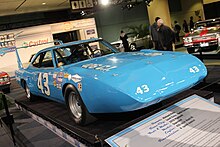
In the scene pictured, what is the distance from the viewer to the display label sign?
1707 millimetres

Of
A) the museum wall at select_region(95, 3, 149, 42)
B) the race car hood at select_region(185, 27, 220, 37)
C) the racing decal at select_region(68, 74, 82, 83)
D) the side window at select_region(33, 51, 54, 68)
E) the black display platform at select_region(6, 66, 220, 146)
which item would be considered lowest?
A: the black display platform at select_region(6, 66, 220, 146)

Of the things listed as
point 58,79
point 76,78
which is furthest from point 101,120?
point 58,79

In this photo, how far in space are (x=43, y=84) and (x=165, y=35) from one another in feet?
11.3

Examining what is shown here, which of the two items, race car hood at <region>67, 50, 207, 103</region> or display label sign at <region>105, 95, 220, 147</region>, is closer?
display label sign at <region>105, 95, 220, 147</region>

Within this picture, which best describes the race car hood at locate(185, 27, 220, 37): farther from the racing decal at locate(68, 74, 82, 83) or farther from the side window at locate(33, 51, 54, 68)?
the racing decal at locate(68, 74, 82, 83)

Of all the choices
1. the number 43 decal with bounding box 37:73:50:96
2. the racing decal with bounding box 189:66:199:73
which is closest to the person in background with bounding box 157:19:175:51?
the number 43 decal with bounding box 37:73:50:96

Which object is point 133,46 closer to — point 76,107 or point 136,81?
point 76,107

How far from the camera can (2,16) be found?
13836 millimetres

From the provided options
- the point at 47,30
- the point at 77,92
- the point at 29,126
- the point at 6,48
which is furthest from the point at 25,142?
the point at 47,30

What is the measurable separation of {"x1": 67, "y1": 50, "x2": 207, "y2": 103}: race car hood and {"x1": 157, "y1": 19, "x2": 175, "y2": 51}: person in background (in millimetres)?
3312

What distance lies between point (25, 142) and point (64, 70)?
1644mm

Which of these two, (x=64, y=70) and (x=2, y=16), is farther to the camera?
(x=2, y=16)

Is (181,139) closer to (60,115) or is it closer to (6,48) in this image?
(60,115)

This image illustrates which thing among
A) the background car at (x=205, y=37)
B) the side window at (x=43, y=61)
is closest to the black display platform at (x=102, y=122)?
the side window at (x=43, y=61)
